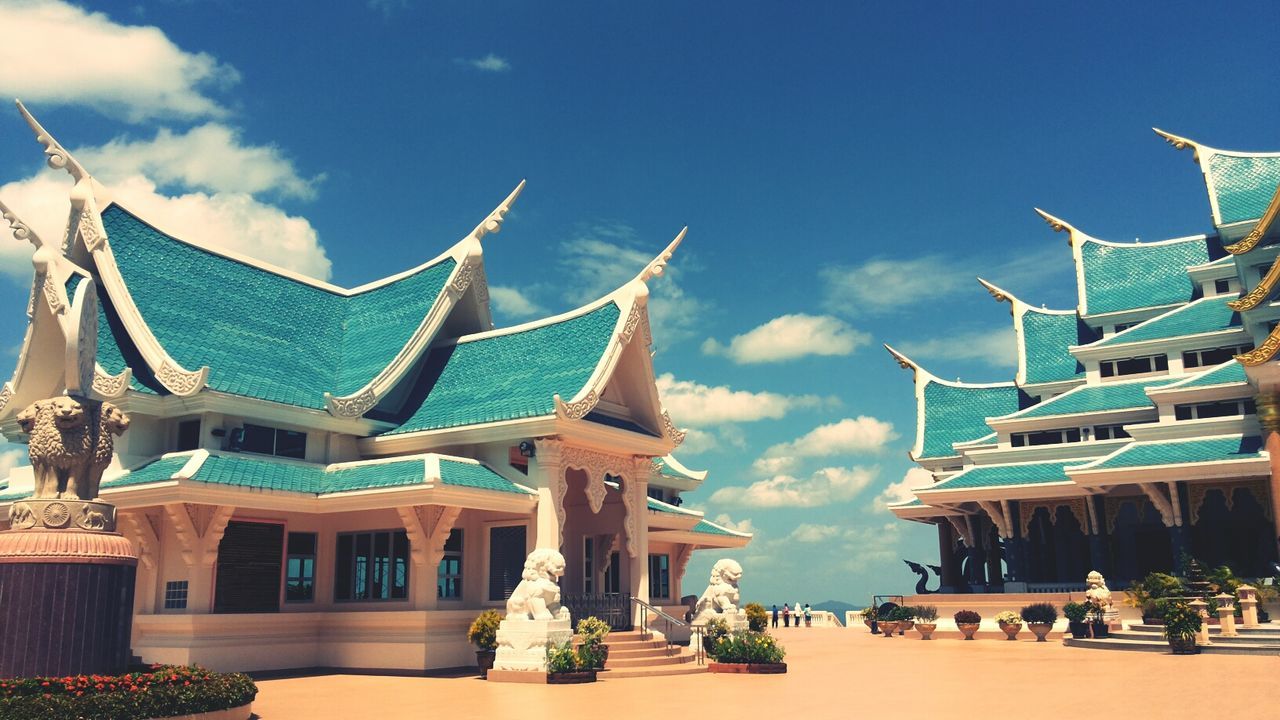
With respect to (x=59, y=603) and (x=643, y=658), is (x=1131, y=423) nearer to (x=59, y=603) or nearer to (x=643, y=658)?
(x=643, y=658)

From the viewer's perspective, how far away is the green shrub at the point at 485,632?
17.5m

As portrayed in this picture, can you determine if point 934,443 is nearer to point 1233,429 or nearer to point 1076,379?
point 1076,379

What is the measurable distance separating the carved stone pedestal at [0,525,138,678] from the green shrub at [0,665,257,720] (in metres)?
0.27

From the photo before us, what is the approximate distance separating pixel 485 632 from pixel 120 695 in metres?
8.17

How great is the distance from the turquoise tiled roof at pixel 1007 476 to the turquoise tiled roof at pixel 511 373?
1844cm

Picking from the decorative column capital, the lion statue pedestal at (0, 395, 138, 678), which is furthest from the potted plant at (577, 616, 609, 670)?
the decorative column capital

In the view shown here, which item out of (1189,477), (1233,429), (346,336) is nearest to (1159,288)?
(1233,429)

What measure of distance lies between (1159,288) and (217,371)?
33714mm

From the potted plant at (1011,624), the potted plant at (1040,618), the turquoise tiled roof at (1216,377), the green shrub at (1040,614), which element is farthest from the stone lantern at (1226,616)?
the turquoise tiled roof at (1216,377)

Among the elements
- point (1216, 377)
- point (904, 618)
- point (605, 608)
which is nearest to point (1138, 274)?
point (1216, 377)

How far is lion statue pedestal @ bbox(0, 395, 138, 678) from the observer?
393 inches

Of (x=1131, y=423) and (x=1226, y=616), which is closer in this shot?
(x=1226, y=616)

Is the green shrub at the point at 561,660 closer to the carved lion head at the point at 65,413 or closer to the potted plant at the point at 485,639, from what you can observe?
the potted plant at the point at 485,639

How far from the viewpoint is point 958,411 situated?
43.2m
